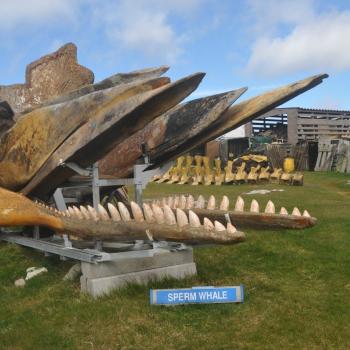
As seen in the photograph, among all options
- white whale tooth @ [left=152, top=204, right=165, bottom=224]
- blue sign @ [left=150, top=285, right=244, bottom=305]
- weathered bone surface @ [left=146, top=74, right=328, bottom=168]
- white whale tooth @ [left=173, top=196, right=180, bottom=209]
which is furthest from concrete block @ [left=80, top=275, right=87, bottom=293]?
weathered bone surface @ [left=146, top=74, right=328, bottom=168]

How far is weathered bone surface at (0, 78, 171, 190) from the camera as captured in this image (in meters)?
4.17

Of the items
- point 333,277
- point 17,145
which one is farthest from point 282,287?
point 17,145

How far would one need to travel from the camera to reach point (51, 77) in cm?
655

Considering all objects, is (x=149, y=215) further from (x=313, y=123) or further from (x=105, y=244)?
(x=313, y=123)

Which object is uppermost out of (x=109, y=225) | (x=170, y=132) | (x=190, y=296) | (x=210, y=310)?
(x=170, y=132)

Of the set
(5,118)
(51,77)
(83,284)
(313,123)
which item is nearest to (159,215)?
(83,284)

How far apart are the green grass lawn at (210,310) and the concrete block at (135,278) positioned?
0.37 ft

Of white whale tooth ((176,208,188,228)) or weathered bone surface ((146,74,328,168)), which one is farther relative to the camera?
weathered bone surface ((146,74,328,168))

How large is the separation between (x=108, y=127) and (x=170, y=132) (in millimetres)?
951

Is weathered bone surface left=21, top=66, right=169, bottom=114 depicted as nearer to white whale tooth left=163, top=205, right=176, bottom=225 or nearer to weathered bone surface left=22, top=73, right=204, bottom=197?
weathered bone surface left=22, top=73, right=204, bottom=197

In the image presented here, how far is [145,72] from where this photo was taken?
5305mm

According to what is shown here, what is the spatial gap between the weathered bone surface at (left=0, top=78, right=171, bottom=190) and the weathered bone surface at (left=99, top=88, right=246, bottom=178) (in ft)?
1.30

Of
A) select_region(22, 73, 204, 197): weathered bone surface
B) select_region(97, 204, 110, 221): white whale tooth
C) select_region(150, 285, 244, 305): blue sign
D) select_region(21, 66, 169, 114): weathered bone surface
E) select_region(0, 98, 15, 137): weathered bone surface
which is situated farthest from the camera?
select_region(0, 98, 15, 137): weathered bone surface

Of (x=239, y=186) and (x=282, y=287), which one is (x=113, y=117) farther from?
(x=239, y=186)
